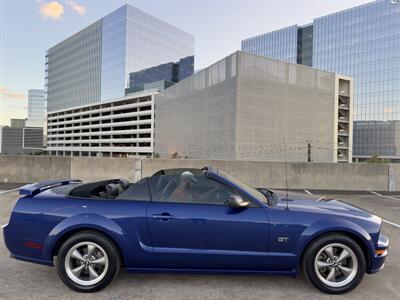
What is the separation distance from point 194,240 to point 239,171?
9800 millimetres

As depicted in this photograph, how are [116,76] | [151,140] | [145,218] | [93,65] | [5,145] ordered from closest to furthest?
[145,218] < [151,140] < [116,76] < [93,65] < [5,145]

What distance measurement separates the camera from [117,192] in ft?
13.0

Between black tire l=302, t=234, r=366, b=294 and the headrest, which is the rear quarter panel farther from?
black tire l=302, t=234, r=366, b=294

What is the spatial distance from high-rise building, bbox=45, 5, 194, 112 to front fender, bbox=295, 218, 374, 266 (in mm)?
98520

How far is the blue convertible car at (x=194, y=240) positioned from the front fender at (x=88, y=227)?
10mm

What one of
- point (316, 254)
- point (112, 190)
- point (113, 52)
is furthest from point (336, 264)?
point (113, 52)

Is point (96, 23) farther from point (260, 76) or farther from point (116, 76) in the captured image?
point (260, 76)

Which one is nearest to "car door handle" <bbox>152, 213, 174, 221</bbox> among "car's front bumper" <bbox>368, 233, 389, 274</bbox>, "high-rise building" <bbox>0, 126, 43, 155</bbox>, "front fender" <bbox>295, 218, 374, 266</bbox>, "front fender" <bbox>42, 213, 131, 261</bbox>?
"front fender" <bbox>42, 213, 131, 261</bbox>

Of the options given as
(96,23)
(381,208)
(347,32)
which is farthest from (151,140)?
(381,208)

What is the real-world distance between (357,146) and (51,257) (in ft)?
331

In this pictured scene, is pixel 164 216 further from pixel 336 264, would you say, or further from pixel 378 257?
pixel 378 257

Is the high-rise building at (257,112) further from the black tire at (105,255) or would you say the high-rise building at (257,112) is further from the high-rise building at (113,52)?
the high-rise building at (113,52)

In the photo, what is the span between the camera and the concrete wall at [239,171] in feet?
41.7

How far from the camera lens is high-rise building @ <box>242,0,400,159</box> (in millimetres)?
84750
